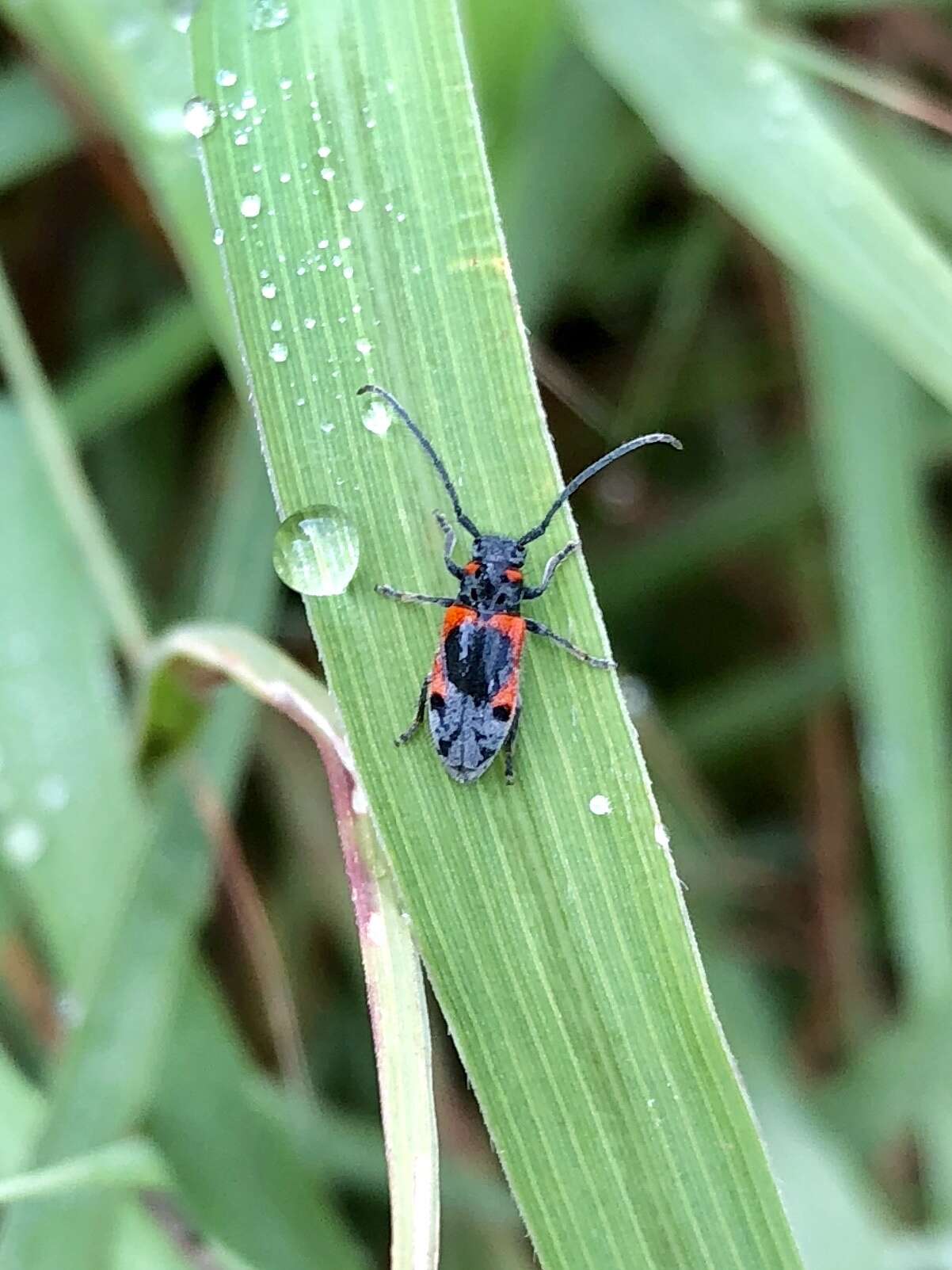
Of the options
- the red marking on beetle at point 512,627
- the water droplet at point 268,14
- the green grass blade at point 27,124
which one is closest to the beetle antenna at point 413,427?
the red marking on beetle at point 512,627

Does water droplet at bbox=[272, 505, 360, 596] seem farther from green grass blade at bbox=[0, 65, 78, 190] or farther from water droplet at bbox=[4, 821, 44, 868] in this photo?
green grass blade at bbox=[0, 65, 78, 190]

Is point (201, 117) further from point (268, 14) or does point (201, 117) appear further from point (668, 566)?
point (668, 566)

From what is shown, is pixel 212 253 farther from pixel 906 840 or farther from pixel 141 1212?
pixel 906 840

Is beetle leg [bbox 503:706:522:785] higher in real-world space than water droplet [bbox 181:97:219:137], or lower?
lower

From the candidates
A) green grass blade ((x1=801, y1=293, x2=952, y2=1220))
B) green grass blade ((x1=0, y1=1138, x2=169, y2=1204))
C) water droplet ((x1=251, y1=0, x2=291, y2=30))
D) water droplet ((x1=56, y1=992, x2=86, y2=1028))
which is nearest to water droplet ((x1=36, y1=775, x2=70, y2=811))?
water droplet ((x1=56, y1=992, x2=86, y2=1028))

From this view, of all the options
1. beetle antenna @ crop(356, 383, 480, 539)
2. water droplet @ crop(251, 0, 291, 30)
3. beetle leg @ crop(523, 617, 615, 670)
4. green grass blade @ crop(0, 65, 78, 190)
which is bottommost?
beetle leg @ crop(523, 617, 615, 670)

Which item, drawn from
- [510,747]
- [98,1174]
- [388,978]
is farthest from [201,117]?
[98,1174]
